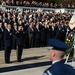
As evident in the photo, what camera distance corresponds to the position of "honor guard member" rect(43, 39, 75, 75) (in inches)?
136

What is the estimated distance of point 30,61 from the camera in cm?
1661

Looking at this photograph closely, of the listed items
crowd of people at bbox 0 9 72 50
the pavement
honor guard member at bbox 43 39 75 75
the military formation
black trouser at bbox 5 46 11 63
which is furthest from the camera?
crowd of people at bbox 0 9 72 50

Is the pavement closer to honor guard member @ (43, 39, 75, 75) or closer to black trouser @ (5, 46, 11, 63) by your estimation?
black trouser @ (5, 46, 11, 63)

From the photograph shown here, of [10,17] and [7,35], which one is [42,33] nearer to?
[10,17]

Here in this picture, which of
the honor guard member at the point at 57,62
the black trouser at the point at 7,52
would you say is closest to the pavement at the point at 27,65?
the black trouser at the point at 7,52

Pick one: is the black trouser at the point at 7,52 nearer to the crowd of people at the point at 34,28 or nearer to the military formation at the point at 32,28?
the military formation at the point at 32,28

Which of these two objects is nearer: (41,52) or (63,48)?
(63,48)

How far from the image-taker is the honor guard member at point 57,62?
3.44m

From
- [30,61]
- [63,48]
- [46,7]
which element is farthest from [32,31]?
[63,48]

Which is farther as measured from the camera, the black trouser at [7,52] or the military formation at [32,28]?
the military formation at [32,28]

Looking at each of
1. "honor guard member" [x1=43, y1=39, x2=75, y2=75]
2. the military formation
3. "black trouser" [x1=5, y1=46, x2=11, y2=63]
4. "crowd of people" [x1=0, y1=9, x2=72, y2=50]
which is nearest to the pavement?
"black trouser" [x1=5, y1=46, x2=11, y2=63]

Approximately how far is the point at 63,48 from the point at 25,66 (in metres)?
11.9

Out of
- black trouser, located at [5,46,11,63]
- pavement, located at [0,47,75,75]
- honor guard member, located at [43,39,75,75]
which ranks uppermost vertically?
honor guard member, located at [43,39,75,75]

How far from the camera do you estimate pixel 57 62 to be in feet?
11.6
